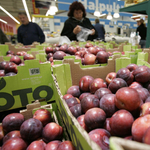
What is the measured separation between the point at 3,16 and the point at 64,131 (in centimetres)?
2010

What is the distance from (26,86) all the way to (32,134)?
23.0 inches

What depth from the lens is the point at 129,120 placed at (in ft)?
1.88

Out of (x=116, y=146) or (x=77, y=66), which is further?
(x=77, y=66)

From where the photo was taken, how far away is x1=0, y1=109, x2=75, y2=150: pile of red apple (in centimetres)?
77

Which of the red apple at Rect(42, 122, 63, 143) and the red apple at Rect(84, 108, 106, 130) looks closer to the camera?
the red apple at Rect(84, 108, 106, 130)

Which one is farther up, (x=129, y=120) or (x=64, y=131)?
(x=129, y=120)

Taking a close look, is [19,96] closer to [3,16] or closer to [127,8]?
[127,8]

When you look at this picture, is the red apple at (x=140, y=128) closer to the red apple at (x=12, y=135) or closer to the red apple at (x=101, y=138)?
the red apple at (x=101, y=138)

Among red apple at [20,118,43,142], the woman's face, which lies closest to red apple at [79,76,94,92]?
red apple at [20,118,43,142]

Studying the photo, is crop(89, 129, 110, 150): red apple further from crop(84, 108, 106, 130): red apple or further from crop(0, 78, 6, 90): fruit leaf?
crop(0, 78, 6, 90): fruit leaf

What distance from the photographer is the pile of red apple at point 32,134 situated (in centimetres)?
77

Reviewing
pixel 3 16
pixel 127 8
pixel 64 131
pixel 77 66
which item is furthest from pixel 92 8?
pixel 3 16

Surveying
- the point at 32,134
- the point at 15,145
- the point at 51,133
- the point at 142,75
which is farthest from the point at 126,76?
the point at 15,145

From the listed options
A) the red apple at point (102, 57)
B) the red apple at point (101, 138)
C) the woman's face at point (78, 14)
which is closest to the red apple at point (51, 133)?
the red apple at point (101, 138)
